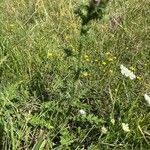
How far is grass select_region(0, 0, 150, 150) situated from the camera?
2.20 meters

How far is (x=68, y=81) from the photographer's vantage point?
2.46 metres

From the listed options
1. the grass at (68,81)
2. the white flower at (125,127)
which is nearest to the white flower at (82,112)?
the grass at (68,81)

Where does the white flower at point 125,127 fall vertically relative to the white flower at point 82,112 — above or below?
below

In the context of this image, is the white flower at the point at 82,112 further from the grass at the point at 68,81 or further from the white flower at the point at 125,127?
the white flower at the point at 125,127

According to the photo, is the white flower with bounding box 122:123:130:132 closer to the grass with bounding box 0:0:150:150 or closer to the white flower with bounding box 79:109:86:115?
the grass with bounding box 0:0:150:150

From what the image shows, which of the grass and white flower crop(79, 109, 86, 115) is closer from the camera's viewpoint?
the grass

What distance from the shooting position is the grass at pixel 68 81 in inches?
86.6

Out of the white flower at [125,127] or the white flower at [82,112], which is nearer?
the white flower at [125,127]

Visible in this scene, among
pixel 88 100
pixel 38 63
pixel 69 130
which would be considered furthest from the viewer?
pixel 38 63

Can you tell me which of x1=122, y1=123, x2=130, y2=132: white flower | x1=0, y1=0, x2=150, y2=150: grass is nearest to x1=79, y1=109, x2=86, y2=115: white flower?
x1=0, y1=0, x2=150, y2=150: grass

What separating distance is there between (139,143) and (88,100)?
0.44 metres

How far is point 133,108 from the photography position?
2396 mm

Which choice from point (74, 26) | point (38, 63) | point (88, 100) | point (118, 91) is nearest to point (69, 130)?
point (88, 100)

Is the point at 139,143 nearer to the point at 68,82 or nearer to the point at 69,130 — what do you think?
the point at 69,130
